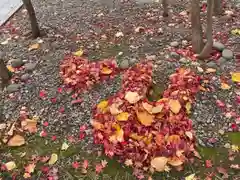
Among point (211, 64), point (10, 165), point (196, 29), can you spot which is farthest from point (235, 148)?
point (10, 165)

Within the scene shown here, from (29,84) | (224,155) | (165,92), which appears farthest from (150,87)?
(29,84)

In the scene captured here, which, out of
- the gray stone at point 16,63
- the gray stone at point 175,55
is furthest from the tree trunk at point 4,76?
the gray stone at point 175,55

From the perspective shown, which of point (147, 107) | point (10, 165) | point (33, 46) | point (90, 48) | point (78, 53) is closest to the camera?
point (10, 165)

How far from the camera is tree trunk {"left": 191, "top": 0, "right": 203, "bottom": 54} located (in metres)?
5.60

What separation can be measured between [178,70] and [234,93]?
0.88 meters

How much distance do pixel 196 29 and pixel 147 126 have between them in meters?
2.08

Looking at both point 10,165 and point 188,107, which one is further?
point 188,107

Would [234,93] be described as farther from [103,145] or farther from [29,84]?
[29,84]

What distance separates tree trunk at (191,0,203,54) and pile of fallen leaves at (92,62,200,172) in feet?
3.19

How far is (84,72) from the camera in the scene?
538cm

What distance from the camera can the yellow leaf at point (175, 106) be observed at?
→ 466 cm

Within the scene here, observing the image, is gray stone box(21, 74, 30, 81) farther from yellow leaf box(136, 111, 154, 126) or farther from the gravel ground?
yellow leaf box(136, 111, 154, 126)

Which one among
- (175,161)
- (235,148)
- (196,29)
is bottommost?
(235,148)

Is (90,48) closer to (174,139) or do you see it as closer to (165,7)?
(165,7)
